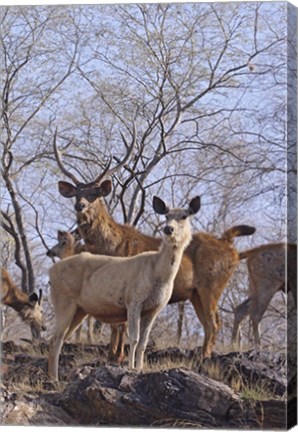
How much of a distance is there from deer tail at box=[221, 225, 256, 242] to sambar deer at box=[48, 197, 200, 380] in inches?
17.2

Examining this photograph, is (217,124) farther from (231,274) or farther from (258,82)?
(231,274)

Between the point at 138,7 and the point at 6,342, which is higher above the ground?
the point at 138,7

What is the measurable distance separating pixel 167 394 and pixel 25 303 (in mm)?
2007

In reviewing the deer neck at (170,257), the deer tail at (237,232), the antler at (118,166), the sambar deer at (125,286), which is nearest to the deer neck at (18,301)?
the sambar deer at (125,286)

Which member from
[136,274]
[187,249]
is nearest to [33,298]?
[136,274]

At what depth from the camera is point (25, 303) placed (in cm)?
1457

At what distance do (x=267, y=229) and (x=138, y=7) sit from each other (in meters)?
2.49

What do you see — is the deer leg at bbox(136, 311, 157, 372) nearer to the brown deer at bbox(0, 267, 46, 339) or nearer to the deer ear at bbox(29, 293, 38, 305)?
the brown deer at bbox(0, 267, 46, 339)

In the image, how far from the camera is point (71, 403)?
13656mm

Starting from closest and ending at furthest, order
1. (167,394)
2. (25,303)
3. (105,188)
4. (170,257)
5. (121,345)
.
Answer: (167,394) → (170,257) → (121,345) → (105,188) → (25,303)

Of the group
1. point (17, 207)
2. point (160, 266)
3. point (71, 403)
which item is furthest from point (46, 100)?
point (71, 403)

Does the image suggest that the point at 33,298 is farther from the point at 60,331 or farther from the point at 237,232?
Result: the point at 237,232

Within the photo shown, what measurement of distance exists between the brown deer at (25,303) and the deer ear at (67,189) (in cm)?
100

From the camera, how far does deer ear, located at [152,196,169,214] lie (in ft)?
45.2
